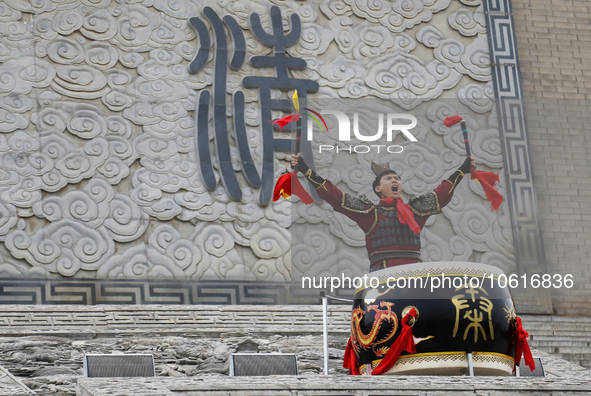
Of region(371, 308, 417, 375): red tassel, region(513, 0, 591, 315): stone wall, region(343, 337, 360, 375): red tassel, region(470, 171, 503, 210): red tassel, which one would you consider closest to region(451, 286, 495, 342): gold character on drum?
region(371, 308, 417, 375): red tassel

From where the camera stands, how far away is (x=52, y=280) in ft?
18.8

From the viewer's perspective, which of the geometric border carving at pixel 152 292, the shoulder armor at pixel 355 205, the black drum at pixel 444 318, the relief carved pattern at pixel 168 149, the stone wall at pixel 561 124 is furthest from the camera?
the stone wall at pixel 561 124

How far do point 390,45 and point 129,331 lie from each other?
3577 mm

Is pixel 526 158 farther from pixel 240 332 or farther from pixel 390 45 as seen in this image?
pixel 240 332

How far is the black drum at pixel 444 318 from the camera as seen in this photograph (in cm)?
247

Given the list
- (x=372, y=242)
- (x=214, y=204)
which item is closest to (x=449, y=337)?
(x=372, y=242)

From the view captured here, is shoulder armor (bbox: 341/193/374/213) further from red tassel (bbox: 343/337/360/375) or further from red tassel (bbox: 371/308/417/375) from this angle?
red tassel (bbox: 371/308/417/375)

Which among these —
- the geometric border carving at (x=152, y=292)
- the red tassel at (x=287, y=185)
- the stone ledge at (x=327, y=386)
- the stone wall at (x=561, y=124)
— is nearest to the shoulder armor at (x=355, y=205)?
the red tassel at (x=287, y=185)

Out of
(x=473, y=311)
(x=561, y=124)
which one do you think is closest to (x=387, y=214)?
(x=473, y=311)

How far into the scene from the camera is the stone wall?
669 cm

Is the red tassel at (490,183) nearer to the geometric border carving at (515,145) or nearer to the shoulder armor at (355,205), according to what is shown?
the shoulder armor at (355,205)

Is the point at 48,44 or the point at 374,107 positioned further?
the point at 374,107

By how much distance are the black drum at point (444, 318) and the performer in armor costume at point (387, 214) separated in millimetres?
1185

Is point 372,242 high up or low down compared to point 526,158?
down
